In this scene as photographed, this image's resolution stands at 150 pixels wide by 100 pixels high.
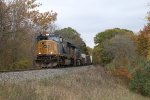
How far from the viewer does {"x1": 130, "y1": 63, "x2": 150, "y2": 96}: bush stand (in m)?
34.0

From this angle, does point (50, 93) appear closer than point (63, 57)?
Yes

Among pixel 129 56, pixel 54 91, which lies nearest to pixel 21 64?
pixel 129 56

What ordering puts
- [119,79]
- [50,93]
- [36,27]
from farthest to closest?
[36,27] < [119,79] < [50,93]

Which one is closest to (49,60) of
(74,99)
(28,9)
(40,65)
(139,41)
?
(40,65)

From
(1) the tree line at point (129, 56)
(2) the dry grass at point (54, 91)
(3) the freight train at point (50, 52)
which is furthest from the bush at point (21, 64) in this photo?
(2) the dry grass at point (54, 91)

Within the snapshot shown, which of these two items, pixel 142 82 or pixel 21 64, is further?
pixel 21 64

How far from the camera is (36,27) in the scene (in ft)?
221

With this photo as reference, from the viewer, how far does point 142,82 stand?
3497cm

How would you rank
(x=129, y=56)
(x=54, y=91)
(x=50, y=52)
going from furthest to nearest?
1. (x=129, y=56)
2. (x=50, y=52)
3. (x=54, y=91)

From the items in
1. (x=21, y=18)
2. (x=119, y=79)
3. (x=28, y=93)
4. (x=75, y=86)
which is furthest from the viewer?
(x=21, y=18)

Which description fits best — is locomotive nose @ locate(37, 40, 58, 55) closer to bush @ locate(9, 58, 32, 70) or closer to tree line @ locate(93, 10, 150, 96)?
tree line @ locate(93, 10, 150, 96)

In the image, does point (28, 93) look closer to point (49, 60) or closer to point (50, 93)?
point (50, 93)

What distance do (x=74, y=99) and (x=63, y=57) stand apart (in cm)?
2709

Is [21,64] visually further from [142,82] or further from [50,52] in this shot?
[142,82]
